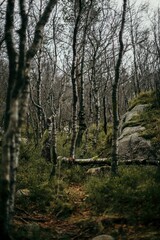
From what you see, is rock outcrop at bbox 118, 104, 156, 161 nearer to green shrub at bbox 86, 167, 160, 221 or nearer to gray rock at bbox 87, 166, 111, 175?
gray rock at bbox 87, 166, 111, 175

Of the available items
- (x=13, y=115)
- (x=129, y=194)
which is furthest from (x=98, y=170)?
(x=13, y=115)

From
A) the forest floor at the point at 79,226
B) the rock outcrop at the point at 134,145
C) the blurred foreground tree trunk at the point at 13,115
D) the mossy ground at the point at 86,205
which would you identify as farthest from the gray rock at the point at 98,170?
the blurred foreground tree trunk at the point at 13,115

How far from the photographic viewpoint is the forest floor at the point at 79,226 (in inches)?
257

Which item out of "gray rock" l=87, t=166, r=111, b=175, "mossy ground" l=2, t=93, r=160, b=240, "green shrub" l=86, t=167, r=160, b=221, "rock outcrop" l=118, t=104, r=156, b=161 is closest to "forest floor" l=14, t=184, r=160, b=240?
"mossy ground" l=2, t=93, r=160, b=240

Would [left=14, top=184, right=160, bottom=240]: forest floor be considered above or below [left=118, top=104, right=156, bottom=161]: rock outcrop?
below

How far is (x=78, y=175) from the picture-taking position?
12.1 m

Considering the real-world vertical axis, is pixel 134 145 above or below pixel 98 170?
above

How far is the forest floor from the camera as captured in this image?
21.5 feet

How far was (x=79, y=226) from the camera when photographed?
7621 millimetres

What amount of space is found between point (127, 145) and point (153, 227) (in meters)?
7.12

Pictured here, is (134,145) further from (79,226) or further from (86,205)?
(79,226)

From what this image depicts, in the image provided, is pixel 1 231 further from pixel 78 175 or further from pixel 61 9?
pixel 61 9

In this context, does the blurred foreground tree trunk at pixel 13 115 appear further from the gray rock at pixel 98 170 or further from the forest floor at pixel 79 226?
the gray rock at pixel 98 170

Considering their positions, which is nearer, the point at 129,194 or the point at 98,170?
the point at 129,194
